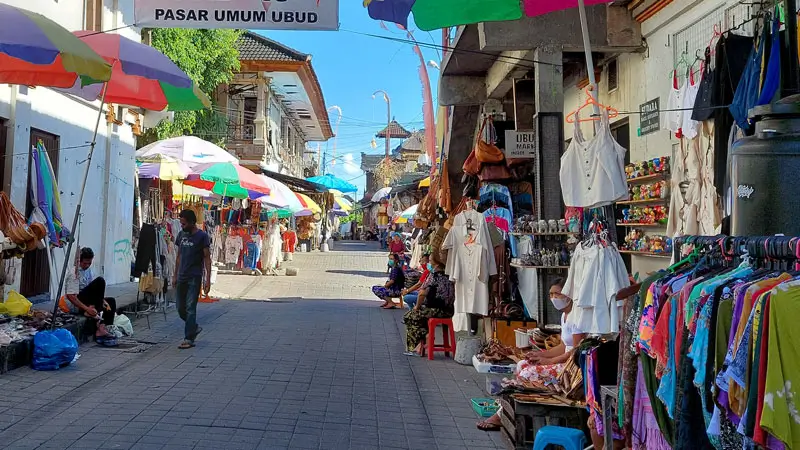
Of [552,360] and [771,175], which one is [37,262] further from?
Result: [771,175]

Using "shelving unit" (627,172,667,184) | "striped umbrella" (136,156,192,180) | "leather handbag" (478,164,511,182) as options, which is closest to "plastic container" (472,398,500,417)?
"shelving unit" (627,172,667,184)

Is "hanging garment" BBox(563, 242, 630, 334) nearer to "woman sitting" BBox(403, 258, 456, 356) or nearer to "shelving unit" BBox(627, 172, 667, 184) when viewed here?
"shelving unit" BBox(627, 172, 667, 184)

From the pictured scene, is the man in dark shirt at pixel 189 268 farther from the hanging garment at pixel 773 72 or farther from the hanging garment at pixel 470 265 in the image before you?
the hanging garment at pixel 773 72

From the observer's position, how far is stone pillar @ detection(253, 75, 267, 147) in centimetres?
2736

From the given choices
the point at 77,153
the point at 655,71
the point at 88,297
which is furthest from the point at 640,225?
the point at 77,153

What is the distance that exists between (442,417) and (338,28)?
13.2 ft

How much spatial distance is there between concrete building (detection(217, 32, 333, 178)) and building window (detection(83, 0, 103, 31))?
1272 centimetres

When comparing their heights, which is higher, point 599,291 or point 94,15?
point 94,15

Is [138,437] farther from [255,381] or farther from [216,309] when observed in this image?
[216,309]

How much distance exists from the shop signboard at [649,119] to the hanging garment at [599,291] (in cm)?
307

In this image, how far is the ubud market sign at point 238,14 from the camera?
22.1 ft

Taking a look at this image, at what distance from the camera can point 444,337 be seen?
9664 mm

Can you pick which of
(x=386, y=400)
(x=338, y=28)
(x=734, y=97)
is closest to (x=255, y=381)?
(x=386, y=400)

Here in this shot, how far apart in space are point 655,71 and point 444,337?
4.55 m
